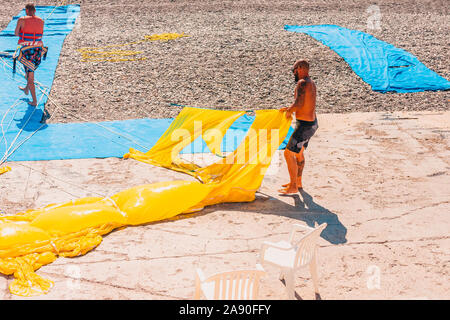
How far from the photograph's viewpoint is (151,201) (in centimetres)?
622

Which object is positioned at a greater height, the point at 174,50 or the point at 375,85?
the point at 174,50

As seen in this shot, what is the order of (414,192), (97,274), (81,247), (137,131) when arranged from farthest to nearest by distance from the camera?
1. (137,131)
2. (414,192)
3. (81,247)
4. (97,274)

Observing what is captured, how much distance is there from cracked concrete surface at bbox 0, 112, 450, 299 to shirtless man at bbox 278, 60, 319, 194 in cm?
32

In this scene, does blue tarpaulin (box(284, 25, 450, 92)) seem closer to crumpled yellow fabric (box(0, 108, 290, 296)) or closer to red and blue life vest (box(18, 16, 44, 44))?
crumpled yellow fabric (box(0, 108, 290, 296))

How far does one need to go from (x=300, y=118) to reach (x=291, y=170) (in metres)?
0.71

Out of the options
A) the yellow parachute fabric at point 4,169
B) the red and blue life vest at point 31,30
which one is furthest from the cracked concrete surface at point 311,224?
the red and blue life vest at point 31,30

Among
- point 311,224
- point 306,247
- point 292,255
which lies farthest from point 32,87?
point 306,247

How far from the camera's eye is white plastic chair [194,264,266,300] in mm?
4094

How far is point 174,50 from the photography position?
13.0m

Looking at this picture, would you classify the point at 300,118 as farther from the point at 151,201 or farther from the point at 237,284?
the point at 237,284

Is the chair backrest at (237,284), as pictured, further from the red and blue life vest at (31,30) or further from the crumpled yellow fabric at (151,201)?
the red and blue life vest at (31,30)

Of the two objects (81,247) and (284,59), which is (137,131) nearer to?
(81,247)

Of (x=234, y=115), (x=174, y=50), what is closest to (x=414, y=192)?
(x=234, y=115)
